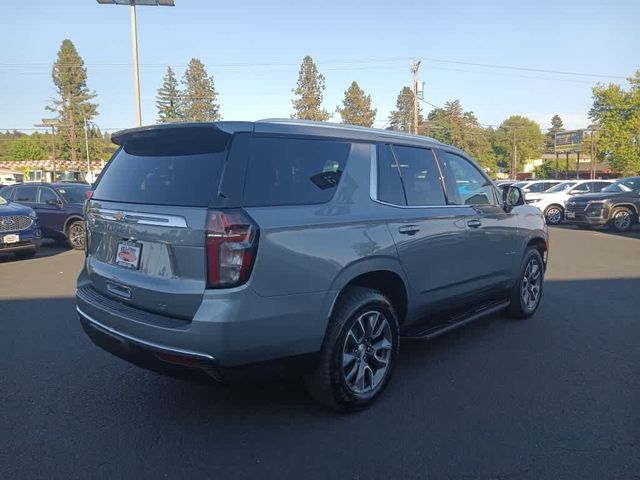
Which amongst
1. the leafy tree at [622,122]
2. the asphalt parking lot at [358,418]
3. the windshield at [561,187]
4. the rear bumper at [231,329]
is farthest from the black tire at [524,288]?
the leafy tree at [622,122]

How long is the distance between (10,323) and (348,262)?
4.45m

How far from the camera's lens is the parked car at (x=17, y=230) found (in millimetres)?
9852

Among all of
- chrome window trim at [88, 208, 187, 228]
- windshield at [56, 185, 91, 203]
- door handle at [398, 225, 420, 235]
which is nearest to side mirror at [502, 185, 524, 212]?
door handle at [398, 225, 420, 235]

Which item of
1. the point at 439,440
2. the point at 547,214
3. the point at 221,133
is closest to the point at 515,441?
the point at 439,440

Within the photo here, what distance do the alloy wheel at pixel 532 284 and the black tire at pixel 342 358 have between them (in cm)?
275

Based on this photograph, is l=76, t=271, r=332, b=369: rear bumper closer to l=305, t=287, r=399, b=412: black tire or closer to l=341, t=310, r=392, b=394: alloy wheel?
l=305, t=287, r=399, b=412: black tire

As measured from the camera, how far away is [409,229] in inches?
146

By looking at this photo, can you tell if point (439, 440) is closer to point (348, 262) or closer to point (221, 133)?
point (348, 262)

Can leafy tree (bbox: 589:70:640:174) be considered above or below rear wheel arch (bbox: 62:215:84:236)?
above

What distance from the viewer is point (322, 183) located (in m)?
3.23

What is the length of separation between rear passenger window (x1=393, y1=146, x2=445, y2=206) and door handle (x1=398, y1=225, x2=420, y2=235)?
205 mm

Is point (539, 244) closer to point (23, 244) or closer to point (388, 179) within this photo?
point (388, 179)

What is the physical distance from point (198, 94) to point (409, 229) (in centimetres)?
7009

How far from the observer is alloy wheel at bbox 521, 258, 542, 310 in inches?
220
